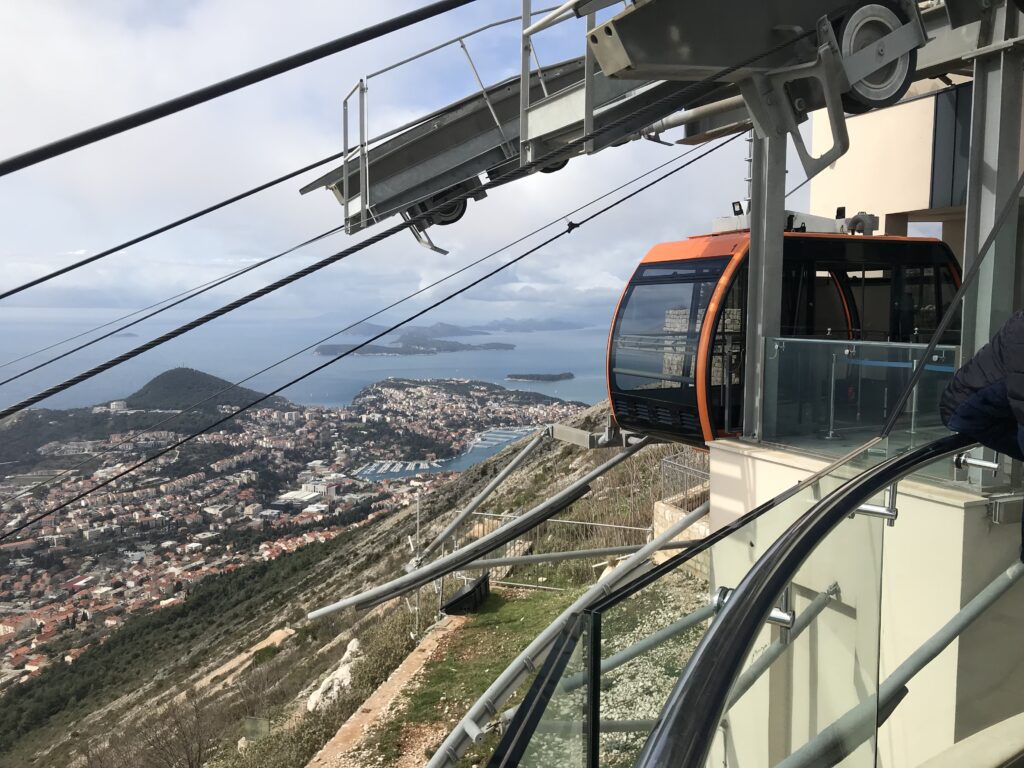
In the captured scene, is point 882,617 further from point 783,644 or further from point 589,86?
point 589,86

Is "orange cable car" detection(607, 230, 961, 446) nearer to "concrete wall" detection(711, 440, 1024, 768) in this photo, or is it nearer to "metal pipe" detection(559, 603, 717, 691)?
"concrete wall" detection(711, 440, 1024, 768)

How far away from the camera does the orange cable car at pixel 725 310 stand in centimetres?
814

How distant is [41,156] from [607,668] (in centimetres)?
259

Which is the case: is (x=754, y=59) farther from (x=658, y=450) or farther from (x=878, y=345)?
(x=658, y=450)

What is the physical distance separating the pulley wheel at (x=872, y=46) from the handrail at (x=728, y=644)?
5.42 meters

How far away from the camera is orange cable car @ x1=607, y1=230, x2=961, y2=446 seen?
8.14 m

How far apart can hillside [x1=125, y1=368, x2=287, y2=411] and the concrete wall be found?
33782 millimetres

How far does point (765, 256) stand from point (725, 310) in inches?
25.3

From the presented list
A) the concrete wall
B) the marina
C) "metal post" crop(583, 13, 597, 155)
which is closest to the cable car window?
the concrete wall

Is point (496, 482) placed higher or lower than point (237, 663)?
higher

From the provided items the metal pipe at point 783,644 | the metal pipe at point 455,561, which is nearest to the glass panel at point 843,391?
the metal pipe at point 455,561

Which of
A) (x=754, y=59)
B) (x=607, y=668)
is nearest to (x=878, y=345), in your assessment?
(x=754, y=59)

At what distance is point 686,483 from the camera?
48.7 ft

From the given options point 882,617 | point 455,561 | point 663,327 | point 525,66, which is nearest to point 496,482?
point 455,561
